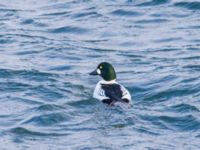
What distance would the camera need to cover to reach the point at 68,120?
608 inches

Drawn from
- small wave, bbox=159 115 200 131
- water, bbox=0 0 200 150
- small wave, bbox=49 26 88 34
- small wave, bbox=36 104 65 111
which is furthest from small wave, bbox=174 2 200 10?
small wave, bbox=159 115 200 131

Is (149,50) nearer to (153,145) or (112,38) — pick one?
(112,38)

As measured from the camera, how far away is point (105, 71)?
17938mm

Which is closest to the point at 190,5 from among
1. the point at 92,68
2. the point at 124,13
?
the point at 124,13

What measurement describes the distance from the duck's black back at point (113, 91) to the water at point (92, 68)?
0.24 m

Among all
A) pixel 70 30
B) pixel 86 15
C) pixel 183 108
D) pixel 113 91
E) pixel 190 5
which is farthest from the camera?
pixel 190 5

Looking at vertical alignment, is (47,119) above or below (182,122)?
above

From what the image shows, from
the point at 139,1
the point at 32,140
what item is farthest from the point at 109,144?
the point at 139,1

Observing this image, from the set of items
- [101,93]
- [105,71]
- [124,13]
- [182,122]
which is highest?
[124,13]

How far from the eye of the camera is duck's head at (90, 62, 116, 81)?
1783 centimetres

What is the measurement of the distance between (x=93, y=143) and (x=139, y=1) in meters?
11.2

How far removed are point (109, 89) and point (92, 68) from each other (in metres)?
2.17

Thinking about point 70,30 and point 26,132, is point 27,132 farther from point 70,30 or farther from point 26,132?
point 70,30

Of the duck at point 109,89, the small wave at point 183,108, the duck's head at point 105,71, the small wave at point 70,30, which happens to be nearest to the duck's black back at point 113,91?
the duck at point 109,89
